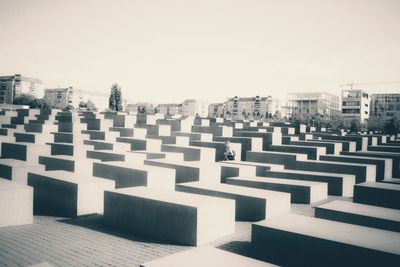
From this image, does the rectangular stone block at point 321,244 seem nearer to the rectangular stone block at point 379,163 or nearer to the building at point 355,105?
the rectangular stone block at point 379,163

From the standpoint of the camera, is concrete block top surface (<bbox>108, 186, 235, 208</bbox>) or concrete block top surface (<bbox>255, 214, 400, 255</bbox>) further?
concrete block top surface (<bbox>108, 186, 235, 208</bbox>)

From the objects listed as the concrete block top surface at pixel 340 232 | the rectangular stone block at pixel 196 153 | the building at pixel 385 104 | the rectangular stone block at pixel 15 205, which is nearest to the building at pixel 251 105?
the building at pixel 385 104

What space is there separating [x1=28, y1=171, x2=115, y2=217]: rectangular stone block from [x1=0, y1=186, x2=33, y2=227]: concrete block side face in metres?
1.11

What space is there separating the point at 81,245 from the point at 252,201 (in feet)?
15.4

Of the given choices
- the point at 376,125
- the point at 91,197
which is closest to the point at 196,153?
the point at 91,197

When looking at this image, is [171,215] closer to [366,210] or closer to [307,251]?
[307,251]

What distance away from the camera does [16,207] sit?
8.78 meters

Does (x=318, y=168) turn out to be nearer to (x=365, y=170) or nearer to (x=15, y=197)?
(x=365, y=170)

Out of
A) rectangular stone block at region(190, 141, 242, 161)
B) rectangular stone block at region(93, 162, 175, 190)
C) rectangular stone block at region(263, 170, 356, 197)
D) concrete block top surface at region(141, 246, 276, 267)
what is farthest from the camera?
rectangular stone block at region(190, 141, 242, 161)

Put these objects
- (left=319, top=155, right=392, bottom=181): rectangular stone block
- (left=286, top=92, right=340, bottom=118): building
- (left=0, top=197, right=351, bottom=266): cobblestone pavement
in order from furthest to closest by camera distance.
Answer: (left=286, top=92, right=340, bottom=118): building → (left=319, top=155, right=392, bottom=181): rectangular stone block → (left=0, top=197, right=351, bottom=266): cobblestone pavement

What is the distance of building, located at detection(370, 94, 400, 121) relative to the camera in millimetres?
103325

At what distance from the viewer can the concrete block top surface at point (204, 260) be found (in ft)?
17.0

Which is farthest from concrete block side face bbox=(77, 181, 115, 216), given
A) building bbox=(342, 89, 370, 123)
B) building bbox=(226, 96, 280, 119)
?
building bbox=(226, 96, 280, 119)

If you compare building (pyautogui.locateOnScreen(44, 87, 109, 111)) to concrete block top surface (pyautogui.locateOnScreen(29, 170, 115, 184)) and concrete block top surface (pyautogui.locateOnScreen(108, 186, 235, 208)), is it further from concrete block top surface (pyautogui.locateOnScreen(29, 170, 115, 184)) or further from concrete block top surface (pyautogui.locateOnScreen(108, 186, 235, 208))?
concrete block top surface (pyautogui.locateOnScreen(108, 186, 235, 208))
